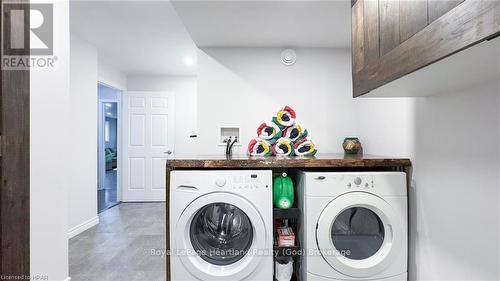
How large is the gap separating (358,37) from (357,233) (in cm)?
124

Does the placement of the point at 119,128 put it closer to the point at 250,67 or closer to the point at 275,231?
the point at 250,67

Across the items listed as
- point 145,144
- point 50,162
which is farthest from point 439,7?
point 145,144

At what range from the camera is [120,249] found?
257 cm

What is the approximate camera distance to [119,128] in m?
4.57

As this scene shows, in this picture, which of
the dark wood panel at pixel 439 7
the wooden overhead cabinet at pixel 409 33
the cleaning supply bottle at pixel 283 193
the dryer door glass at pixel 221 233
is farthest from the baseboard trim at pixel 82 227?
the dark wood panel at pixel 439 7

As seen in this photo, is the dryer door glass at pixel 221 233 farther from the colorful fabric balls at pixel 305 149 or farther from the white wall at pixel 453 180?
the white wall at pixel 453 180

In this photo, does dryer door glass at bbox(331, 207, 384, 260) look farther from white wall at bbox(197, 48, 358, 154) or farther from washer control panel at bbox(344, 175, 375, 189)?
white wall at bbox(197, 48, 358, 154)

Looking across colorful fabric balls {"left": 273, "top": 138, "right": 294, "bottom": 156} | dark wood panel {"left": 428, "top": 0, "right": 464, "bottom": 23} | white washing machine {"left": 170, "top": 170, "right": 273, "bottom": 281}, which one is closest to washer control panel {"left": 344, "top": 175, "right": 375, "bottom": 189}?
white washing machine {"left": 170, "top": 170, "right": 273, "bottom": 281}

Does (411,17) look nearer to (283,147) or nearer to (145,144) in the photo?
(283,147)

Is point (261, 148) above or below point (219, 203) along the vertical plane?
above

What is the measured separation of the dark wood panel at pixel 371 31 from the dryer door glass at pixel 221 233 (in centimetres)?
117

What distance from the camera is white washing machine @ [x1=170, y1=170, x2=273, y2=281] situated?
156cm

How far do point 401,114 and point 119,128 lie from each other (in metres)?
Answer: 4.48

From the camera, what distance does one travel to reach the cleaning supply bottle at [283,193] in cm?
170
